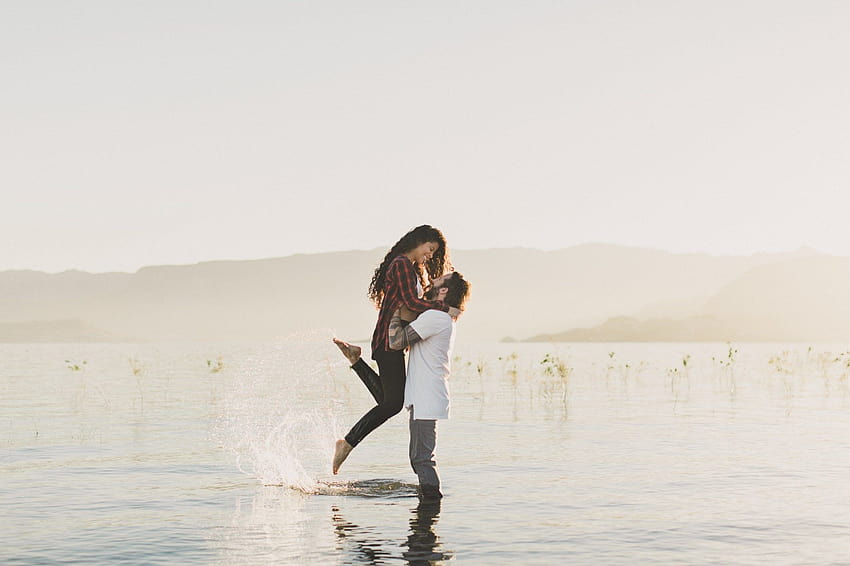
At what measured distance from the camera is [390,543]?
8.94m

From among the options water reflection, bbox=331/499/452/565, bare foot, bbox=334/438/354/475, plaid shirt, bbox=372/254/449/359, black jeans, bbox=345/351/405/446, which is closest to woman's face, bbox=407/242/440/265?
plaid shirt, bbox=372/254/449/359

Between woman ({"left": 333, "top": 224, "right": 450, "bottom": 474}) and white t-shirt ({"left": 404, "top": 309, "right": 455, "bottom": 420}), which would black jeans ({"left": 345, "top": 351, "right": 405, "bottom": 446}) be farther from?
white t-shirt ({"left": 404, "top": 309, "right": 455, "bottom": 420})

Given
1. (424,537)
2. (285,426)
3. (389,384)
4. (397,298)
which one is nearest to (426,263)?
(397,298)

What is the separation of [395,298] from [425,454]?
Answer: 1585 millimetres

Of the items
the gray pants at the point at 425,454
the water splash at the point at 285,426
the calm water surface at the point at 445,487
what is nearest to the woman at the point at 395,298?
the gray pants at the point at 425,454

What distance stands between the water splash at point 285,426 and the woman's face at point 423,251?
157 cm

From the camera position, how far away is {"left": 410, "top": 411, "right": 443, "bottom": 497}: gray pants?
10.8 m

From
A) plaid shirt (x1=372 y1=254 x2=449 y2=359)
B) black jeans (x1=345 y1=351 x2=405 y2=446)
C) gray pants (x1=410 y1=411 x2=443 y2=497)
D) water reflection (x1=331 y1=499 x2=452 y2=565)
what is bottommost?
water reflection (x1=331 y1=499 x2=452 y2=565)

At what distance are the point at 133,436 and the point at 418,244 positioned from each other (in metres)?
9.37

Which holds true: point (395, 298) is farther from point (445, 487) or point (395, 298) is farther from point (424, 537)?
point (424, 537)

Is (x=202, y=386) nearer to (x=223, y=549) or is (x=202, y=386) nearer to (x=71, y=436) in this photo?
(x=71, y=436)

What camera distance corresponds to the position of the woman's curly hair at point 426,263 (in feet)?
36.5

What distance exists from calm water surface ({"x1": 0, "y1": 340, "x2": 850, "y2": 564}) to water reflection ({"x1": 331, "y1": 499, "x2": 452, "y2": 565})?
0.03 meters

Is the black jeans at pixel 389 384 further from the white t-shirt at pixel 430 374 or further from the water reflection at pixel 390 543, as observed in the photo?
the water reflection at pixel 390 543
